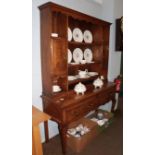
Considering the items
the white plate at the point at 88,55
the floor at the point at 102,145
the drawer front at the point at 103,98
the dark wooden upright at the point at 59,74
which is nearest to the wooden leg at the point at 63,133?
the dark wooden upright at the point at 59,74

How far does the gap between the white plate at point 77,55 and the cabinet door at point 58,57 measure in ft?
1.63

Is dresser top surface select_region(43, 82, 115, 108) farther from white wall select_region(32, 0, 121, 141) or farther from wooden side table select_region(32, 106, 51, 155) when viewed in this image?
wooden side table select_region(32, 106, 51, 155)

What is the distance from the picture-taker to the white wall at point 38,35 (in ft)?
6.80

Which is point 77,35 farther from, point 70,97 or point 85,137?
point 85,137

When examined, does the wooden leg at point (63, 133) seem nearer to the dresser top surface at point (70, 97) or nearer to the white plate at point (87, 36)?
the dresser top surface at point (70, 97)

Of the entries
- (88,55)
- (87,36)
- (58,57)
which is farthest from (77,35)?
(58,57)

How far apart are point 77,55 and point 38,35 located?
2.63 feet

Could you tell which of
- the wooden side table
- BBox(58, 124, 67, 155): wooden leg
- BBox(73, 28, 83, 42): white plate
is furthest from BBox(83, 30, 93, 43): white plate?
the wooden side table

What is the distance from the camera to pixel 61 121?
1.97m

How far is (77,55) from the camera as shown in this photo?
8.84ft
